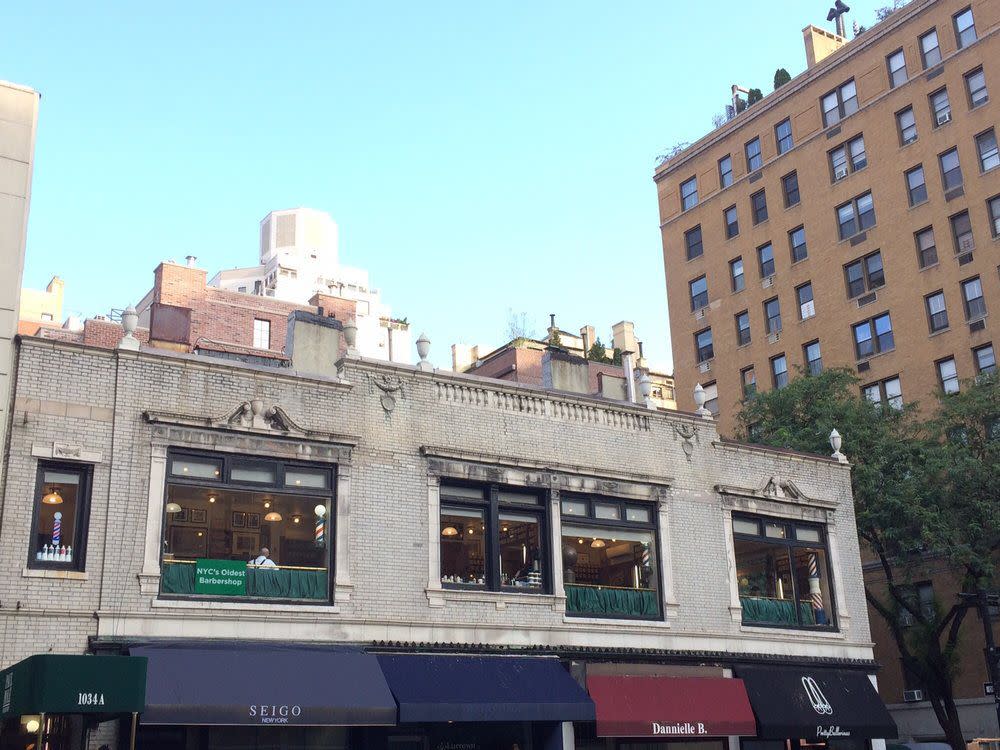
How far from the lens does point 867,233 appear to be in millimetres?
50906

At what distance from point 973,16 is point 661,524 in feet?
115

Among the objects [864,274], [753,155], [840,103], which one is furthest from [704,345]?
[840,103]

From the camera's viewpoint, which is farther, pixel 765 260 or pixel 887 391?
pixel 765 260

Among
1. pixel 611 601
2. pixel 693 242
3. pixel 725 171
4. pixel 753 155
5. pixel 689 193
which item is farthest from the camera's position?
pixel 689 193

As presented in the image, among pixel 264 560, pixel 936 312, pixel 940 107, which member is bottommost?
pixel 264 560

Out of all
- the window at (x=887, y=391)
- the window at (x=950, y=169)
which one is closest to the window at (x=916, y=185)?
the window at (x=950, y=169)

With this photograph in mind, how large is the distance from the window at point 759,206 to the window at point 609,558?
35.1 meters

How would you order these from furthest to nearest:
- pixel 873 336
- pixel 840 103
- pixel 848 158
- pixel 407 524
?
pixel 840 103
pixel 848 158
pixel 873 336
pixel 407 524

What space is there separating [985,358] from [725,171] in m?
18.7

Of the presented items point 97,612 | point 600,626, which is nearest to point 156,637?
point 97,612

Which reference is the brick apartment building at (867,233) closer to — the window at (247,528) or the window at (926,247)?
the window at (926,247)

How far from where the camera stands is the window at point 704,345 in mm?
57500

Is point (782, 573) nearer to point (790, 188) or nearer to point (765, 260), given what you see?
point (765, 260)

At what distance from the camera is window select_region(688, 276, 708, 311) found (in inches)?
2301
